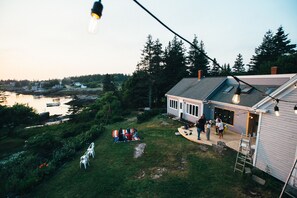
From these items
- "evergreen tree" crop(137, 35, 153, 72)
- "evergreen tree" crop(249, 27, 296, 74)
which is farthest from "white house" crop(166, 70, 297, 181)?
"evergreen tree" crop(249, 27, 296, 74)

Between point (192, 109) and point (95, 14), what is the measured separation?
17594mm

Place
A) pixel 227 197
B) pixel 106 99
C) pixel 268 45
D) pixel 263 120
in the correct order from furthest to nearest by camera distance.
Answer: pixel 268 45 < pixel 106 99 < pixel 263 120 < pixel 227 197

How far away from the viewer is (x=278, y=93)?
7.43 meters

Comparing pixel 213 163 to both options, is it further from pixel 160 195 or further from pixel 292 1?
pixel 292 1

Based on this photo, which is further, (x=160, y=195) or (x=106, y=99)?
(x=106, y=99)

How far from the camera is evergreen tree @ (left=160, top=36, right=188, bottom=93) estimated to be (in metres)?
35.2

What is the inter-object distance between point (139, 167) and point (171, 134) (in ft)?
21.0

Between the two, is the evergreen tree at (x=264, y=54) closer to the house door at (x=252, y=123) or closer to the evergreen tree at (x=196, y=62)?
the evergreen tree at (x=196, y=62)

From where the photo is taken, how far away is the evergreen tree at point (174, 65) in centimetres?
3522

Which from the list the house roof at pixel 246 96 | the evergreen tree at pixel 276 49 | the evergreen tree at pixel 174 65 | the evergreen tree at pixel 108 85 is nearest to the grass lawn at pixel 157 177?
the house roof at pixel 246 96

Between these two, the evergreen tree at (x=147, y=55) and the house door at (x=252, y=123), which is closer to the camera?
the house door at (x=252, y=123)

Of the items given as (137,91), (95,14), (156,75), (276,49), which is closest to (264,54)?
(276,49)

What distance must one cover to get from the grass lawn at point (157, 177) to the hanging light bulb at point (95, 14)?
23.9 ft

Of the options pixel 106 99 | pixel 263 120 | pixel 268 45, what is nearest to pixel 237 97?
pixel 263 120
